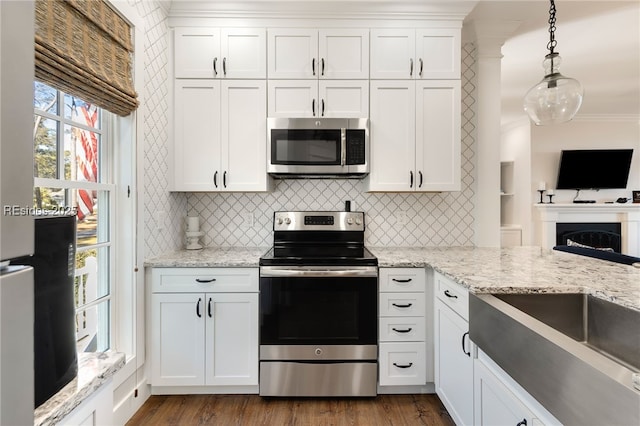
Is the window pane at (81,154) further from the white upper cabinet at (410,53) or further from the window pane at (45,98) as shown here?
the white upper cabinet at (410,53)

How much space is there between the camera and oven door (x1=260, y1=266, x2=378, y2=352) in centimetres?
202

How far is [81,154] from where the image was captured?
1.66m

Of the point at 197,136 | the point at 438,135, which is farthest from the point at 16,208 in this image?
the point at 438,135

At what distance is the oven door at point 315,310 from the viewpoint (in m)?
2.02

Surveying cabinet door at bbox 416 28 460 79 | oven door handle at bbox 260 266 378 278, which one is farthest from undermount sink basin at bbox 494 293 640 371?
cabinet door at bbox 416 28 460 79

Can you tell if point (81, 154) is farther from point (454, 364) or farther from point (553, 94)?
point (553, 94)

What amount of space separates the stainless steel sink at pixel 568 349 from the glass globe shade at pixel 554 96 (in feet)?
3.49

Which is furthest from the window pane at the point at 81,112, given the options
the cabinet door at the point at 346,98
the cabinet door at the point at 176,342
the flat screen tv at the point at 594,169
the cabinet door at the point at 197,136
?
the flat screen tv at the point at 594,169

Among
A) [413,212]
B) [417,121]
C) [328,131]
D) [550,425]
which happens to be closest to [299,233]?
[328,131]

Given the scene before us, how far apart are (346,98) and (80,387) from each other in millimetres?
2186

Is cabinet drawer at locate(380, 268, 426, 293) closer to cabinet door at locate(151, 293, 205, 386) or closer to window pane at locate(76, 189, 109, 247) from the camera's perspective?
cabinet door at locate(151, 293, 205, 386)

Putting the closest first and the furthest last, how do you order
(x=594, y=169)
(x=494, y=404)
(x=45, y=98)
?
1. (x=494, y=404)
2. (x=45, y=98)
3. (x=594, y=169)

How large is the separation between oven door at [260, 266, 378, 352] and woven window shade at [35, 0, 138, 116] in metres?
1.31

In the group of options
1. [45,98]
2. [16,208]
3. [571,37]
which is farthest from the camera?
[571,37]
